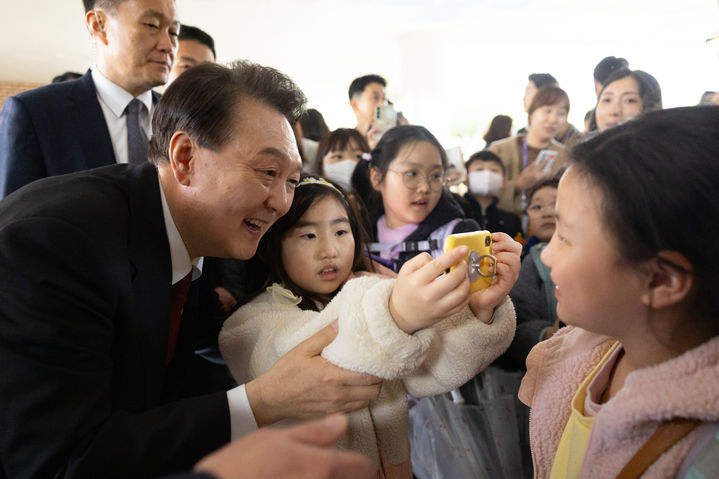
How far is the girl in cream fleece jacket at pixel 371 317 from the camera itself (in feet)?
3.18

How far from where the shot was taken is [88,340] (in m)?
0.99

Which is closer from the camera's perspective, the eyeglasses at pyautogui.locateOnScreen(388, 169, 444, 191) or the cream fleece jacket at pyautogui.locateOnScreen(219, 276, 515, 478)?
the cream fleece jacket at pyautogui.locateOnScreen(219, 276, 515, 478)

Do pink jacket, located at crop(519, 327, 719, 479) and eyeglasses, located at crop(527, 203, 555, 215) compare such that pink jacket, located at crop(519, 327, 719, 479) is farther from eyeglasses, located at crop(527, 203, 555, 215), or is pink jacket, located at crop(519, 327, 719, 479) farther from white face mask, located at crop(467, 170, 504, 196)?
white face mask, located at crop(467, 170, 504, 196)

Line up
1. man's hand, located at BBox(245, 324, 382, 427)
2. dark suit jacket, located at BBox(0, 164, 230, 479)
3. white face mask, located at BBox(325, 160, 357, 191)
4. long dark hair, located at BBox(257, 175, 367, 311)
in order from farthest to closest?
white face mask, located at BBox(325, 160, 357, 191) → long dark hair, located at BBox(257, 175, 367, 311) → man's hand, located at BBox(245, 324, 382, 427) → dark suit jacket, located at BBox(0, 164, 230, 479)

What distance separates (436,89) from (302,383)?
5.77 metres

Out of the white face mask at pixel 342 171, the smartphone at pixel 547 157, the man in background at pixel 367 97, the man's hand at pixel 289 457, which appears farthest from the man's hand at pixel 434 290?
the man in background at pixel 367 97

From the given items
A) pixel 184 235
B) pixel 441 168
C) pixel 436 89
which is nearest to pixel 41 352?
pixel 184 235

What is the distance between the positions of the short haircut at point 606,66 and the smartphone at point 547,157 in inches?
16.3

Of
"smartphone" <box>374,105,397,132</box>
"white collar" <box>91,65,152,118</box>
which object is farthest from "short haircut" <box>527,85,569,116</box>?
"white collar" <box>91,65,152,118</box>

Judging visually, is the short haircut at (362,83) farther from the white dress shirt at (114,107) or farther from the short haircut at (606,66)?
the white dress shirt at (114,107)

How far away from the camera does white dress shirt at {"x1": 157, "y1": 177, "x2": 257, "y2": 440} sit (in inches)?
42.5

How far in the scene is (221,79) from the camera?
4.22 ft

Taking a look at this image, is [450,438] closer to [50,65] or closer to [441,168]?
[441,168]

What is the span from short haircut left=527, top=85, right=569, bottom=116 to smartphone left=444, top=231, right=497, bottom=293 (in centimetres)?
215
